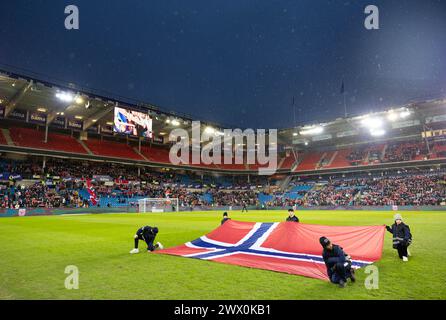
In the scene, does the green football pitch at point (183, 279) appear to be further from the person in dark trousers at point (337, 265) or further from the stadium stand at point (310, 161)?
the stadium stand at point (310, 161)

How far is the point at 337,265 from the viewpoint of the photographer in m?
6.25

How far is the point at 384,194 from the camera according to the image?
4834 cm

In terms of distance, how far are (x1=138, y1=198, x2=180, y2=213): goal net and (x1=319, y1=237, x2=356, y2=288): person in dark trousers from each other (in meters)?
42.3

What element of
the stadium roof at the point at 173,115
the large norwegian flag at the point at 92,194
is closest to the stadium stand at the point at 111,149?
the stadium roof at the point at 173,115

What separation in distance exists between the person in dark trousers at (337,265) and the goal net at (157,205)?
42291 mm

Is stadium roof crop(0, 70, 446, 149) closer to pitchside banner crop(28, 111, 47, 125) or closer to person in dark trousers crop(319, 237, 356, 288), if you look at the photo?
pitchside banner crop(28, 111, 47, 125)

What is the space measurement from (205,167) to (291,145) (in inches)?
905

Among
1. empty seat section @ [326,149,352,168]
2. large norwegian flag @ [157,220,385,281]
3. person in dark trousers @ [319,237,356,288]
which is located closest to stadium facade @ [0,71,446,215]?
empty seat section @ [326,149,352,168]

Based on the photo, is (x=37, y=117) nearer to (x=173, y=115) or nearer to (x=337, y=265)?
(x=173, y=115)

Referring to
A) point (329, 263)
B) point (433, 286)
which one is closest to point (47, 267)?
point (329, 263)

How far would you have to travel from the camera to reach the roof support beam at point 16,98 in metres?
38.2

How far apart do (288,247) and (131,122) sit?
4254 cm

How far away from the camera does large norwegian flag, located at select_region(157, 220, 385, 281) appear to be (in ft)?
26.9
